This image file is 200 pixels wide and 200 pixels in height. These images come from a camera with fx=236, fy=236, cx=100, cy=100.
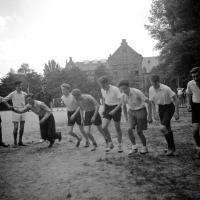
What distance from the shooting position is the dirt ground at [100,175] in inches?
133

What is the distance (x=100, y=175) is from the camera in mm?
4223

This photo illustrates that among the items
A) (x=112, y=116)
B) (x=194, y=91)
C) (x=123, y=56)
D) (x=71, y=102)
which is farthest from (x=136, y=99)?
(x=123, y=56)

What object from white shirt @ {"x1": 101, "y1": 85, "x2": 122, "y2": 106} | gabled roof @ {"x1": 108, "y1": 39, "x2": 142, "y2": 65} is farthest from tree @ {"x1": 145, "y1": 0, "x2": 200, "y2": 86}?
gabled roof @ {"x1": 108, "y1": 39, "x2": 142, "y2": 65}

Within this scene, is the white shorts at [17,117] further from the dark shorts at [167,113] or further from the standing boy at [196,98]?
the standing boy at [196,98]

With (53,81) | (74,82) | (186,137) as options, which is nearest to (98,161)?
(186,137)

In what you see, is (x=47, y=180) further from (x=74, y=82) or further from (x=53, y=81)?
(x=53, y=81)

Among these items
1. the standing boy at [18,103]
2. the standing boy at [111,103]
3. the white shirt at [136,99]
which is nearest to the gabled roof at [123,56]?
the standing boy at [18,103]

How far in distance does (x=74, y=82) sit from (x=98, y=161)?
181ft

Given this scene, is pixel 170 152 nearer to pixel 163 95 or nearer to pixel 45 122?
pixel 163 95

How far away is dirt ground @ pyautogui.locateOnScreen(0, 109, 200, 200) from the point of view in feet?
11.1

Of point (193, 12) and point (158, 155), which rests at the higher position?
point (193, 12)

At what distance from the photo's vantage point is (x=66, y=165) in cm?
505

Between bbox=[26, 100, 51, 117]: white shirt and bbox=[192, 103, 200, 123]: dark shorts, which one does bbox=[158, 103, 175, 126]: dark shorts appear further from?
bbox=[26, 100, 51, 117]: white shirt

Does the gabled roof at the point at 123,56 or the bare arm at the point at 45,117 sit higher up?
the gabled roof at the point at 123,56
